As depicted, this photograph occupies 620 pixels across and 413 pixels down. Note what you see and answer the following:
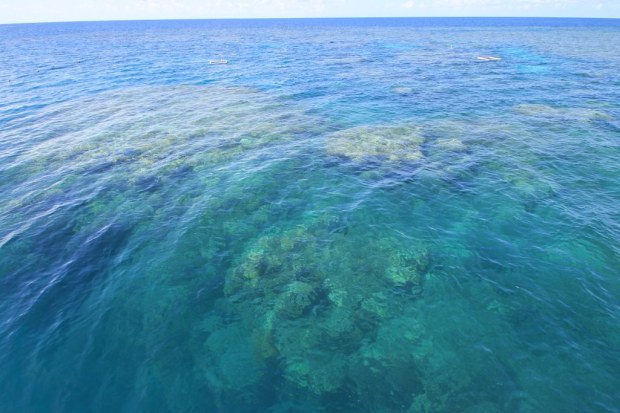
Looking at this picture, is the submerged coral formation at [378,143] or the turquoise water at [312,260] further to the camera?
the submerged coral formation at [378,143]

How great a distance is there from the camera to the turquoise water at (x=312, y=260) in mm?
15766

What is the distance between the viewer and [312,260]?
22.8 metres

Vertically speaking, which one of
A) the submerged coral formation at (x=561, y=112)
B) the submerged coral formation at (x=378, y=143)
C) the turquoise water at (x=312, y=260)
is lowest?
the turquoise water at (x=312, y=260)

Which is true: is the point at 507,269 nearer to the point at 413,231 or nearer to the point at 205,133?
the point at 413,231

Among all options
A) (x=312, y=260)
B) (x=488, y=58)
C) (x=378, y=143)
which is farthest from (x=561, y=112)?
(x=312, y=260)

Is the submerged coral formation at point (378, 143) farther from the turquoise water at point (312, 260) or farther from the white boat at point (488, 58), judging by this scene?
the white boat at point (488, 58)

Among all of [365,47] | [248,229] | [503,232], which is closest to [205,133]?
[248,229]

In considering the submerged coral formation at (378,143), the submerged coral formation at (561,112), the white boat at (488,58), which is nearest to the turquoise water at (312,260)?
the submerged coral formation at (378,143)

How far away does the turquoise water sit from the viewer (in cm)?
1577

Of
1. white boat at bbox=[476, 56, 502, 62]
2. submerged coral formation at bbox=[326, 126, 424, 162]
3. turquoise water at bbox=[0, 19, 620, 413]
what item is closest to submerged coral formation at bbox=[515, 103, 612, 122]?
turquoise water at bbox=[0, 19, 620, 413]

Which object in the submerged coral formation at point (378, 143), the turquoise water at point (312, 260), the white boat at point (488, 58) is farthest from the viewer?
the white boat at point (488, 58)

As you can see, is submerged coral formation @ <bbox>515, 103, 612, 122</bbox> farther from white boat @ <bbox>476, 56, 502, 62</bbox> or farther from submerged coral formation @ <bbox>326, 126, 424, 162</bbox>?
white boat @ <bbox>476, 56, 502, 62</bbox>

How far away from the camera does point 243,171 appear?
111 ft

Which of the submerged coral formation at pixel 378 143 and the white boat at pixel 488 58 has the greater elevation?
the white boat at pixel 488 58
